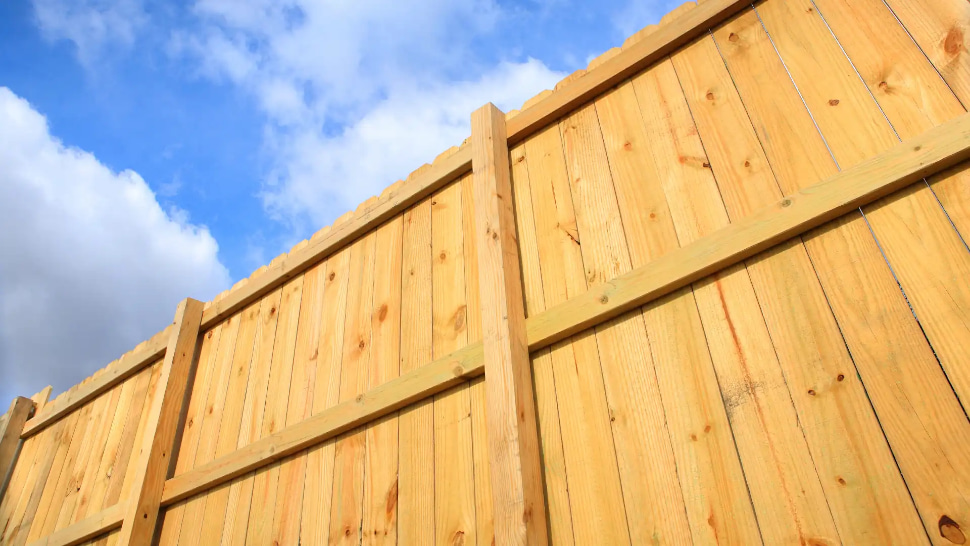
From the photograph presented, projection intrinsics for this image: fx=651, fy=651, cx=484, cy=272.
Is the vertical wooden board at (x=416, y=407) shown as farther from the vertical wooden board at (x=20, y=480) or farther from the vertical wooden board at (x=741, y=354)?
the vertical wooden board at (x=20, y=480)

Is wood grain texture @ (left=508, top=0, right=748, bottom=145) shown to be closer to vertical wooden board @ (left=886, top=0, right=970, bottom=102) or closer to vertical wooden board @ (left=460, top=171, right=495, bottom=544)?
vertical wooden board @ (left=460, top=171, right=495, bottom=544)

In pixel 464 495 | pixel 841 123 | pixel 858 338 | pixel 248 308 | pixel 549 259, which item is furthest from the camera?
pixel 248 308

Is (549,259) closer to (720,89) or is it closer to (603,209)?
(603,209)

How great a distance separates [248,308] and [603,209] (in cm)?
216

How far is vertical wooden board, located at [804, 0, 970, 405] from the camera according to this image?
4.74 ft

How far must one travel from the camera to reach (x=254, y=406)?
303 cm

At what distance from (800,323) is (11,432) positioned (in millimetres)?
5454

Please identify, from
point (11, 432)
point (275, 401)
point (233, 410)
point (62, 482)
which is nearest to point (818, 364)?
point (275, 401)

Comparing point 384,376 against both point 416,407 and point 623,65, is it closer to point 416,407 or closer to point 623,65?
point 416,407

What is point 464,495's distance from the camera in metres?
2.09

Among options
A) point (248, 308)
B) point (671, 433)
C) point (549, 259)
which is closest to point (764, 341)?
point (671, 433)

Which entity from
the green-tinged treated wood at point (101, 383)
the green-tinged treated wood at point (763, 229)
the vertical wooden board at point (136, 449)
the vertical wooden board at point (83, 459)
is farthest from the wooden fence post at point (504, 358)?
the vertical wooden board at point (83, 459)

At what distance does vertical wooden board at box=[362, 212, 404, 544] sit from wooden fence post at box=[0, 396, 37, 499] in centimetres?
375

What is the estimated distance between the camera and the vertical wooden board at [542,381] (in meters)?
1.85
